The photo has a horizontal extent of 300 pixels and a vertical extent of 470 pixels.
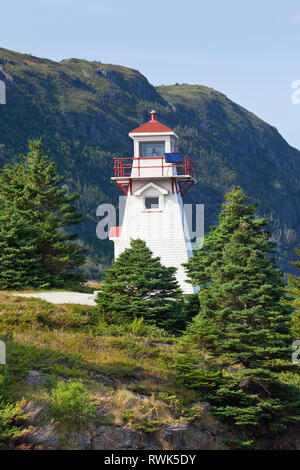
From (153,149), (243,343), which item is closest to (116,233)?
(153,149)

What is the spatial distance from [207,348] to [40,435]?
8537mm

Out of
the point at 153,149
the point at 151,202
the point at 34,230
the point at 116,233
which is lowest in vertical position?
the point at 116,233

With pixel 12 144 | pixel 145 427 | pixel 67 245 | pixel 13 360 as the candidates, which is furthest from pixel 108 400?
pixel 12 144

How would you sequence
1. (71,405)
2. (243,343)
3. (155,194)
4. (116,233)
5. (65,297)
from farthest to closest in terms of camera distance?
(116,233) → (155,194) → (65,297) → (243,343) → (71,405)

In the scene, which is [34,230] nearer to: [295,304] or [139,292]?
[139,292]

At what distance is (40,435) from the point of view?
17969 mm

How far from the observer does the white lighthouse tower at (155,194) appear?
3841 cm

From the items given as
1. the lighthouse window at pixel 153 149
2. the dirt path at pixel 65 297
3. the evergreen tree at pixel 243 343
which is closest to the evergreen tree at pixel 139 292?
the dirt path at pixel 65 297

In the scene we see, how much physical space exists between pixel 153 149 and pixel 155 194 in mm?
2519

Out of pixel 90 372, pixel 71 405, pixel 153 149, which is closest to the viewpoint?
pixel 71 405

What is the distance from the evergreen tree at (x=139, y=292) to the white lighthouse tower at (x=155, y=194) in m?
6.31

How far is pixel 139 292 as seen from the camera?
30562 mm

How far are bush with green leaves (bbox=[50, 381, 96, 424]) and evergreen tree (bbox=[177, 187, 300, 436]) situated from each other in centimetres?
447

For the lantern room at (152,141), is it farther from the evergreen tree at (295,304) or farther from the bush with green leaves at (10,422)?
the bush with green leaves at (10,422)
